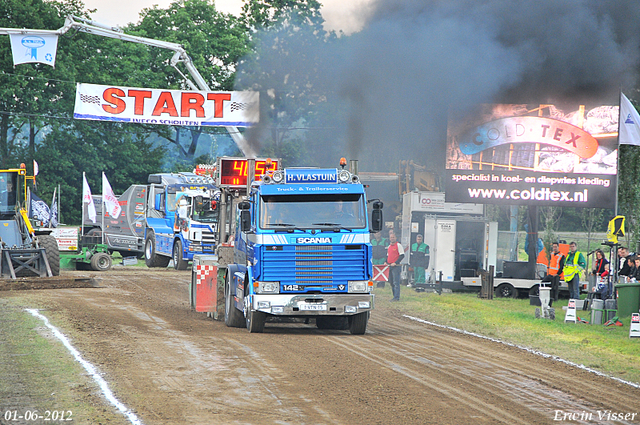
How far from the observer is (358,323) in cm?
1398

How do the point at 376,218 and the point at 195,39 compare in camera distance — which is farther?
the point at 195,39

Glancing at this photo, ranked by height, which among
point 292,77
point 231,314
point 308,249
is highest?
point 292,77

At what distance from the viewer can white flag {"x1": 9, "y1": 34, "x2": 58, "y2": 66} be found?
31.0 metres

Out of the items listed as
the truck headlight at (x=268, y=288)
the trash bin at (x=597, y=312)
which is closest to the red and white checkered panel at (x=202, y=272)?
the truck headlight at (x=268, y=288)

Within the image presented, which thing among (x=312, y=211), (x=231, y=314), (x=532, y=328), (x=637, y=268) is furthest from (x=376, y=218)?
(x=637, y=268)

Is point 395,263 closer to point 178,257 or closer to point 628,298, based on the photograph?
point 628,298

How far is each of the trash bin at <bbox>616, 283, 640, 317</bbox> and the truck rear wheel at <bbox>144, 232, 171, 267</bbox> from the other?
2001 cm

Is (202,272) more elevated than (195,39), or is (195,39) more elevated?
(195,39)

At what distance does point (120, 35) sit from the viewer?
1358 inches

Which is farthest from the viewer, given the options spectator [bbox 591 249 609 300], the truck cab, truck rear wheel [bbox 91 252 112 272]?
the truck cab

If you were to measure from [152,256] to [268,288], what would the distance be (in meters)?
20.1

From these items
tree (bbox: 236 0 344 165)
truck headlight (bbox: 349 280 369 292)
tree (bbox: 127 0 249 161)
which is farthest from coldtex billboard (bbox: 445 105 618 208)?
tree (bbox: 127 0 249 161)

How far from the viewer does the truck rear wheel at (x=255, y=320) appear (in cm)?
1368

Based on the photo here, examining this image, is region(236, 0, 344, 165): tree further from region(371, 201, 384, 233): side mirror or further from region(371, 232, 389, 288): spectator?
region(371, 201, 384, 233): side mirror
